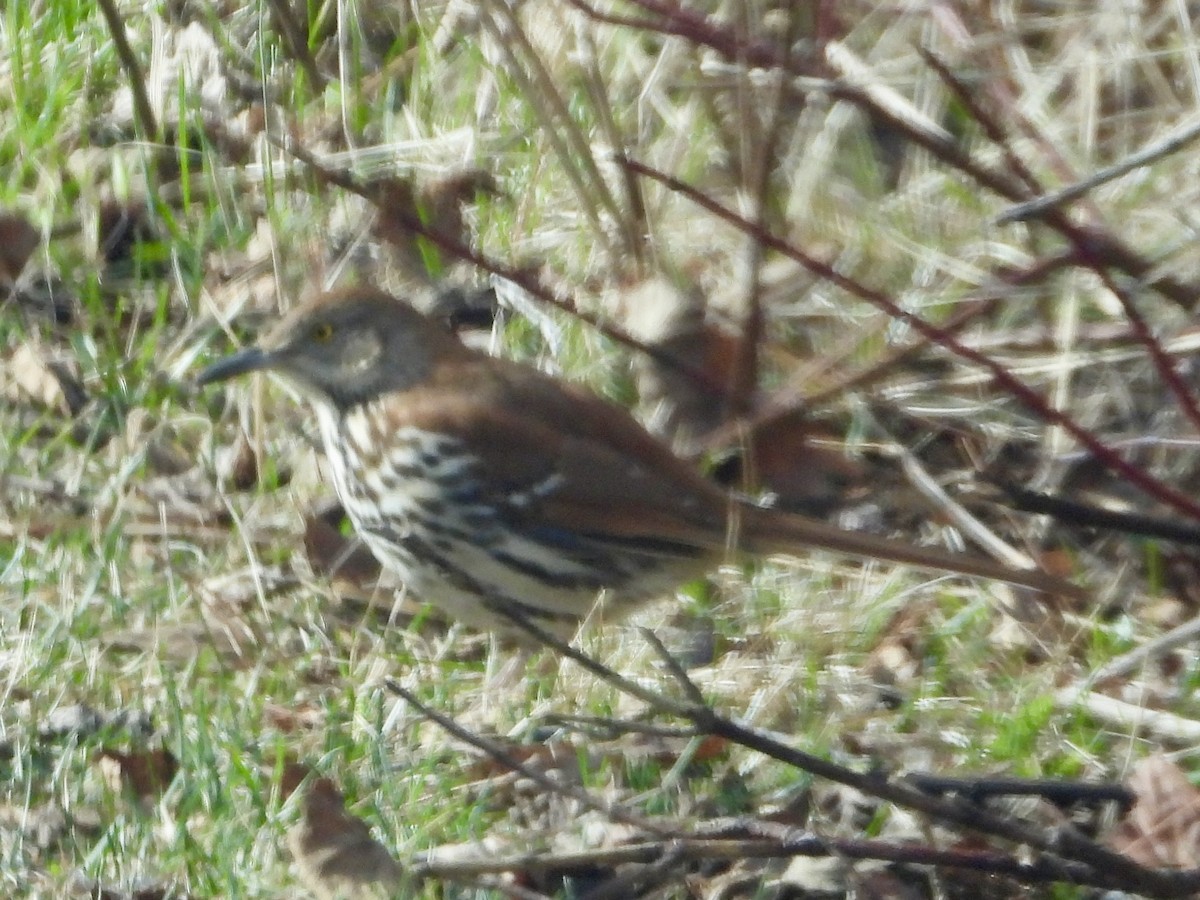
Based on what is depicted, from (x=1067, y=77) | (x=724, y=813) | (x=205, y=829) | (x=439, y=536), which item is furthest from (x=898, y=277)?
(x=205, y=829)

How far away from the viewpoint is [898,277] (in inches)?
194

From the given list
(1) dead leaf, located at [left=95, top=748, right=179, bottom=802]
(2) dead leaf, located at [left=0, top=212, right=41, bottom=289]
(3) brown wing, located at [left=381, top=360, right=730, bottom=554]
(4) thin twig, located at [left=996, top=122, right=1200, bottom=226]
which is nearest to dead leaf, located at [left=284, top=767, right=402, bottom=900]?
(1) dead leaf, located at [left=95, top=748, right=179, bottom=802]

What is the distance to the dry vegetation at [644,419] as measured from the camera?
3375 mm

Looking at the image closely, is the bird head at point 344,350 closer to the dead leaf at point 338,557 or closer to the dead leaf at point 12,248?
the dead leaf at point 338,557

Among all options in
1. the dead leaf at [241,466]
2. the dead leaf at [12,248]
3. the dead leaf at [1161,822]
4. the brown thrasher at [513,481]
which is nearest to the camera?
the dead leaf at [1161,822]

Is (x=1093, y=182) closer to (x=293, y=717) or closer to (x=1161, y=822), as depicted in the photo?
(x=1161, y=822)

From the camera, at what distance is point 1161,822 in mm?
3182

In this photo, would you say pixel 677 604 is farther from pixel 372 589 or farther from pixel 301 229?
pixel 301 229

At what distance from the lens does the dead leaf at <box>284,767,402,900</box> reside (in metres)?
3.30

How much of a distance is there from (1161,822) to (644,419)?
199 centimetres

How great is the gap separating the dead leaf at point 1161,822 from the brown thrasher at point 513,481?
91 cm

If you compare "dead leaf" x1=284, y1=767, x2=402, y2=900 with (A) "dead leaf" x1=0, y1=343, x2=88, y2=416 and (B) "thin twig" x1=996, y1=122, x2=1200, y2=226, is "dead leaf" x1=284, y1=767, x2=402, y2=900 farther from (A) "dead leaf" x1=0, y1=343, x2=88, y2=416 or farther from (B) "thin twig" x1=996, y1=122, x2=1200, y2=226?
(A) "dead leaf" x1=0, y1=343, x2=88, y2=416

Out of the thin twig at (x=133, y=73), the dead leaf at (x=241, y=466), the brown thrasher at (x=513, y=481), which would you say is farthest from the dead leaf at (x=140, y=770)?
the thin twig at (x=133, y=73)

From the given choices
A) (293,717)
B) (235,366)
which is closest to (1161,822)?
(293,717)
